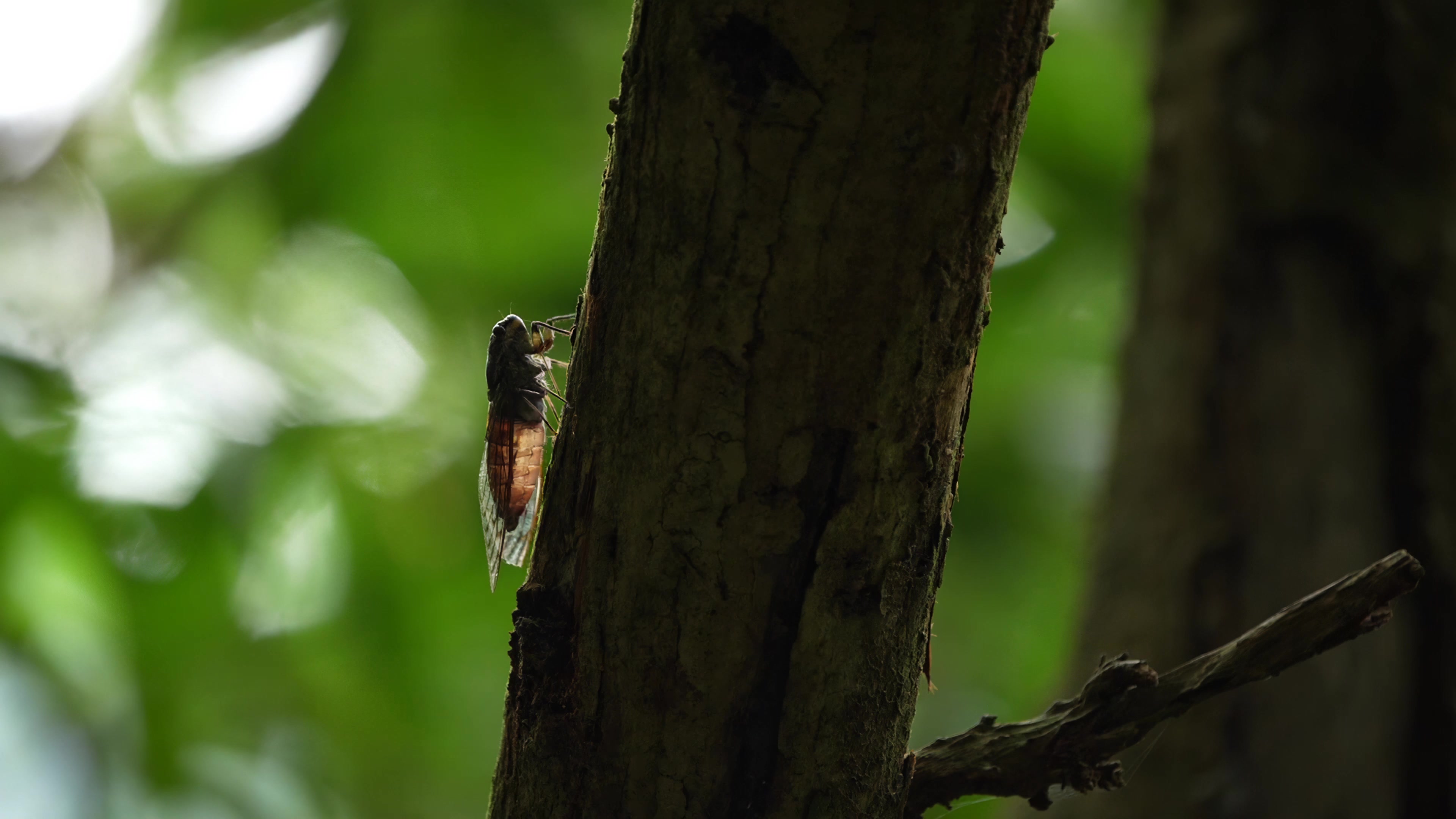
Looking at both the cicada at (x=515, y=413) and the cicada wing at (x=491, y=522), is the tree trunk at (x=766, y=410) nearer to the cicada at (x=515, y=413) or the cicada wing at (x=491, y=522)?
the cicada wing at (x=491, y=522)

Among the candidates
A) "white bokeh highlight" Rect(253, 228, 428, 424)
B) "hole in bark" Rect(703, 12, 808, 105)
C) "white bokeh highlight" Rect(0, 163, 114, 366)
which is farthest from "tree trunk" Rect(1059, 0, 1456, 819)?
"white bokeh highlight" Rect(0, 163, 114, 366)

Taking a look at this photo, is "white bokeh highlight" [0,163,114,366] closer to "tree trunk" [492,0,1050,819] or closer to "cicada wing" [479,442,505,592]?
"cicada wing" [479,442,505,592]

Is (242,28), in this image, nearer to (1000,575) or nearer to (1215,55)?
(1215,55)

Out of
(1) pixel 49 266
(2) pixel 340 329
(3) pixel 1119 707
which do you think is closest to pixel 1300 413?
(3) pixel 1119 707

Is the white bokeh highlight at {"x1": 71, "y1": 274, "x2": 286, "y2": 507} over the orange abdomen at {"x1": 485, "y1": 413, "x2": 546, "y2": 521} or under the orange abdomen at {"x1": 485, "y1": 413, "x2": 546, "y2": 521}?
over

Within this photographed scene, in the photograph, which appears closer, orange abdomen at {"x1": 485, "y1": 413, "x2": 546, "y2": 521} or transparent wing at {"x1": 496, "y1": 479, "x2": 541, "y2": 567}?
transparent wing at {"x1": 496, "y1": 479, "x2": 541, "y2": 567}

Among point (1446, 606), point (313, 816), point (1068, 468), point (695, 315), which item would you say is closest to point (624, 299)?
point (695, 315)
